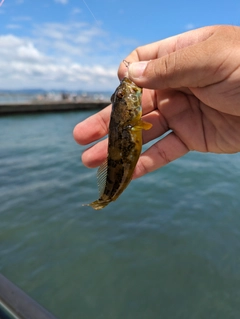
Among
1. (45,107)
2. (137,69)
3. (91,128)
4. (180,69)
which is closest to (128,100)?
(137,69)

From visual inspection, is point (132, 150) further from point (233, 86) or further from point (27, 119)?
point (27, 119)

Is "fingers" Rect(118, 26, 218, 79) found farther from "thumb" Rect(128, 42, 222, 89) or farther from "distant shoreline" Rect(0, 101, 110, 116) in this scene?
"distant shoreline" Rect(0, 101, 110, 116)

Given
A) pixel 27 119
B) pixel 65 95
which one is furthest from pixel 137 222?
pixel 65 95

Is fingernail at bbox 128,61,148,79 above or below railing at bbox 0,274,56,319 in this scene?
above

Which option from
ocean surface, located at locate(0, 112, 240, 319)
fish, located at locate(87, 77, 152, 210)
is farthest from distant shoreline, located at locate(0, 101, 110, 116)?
fish, located at locate(87, 77, 152, 210)

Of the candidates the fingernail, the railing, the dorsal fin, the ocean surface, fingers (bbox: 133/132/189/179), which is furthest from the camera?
the ocean surface

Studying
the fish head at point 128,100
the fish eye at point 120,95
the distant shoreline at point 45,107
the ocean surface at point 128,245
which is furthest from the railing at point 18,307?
the distant shoreline at point 45,107
